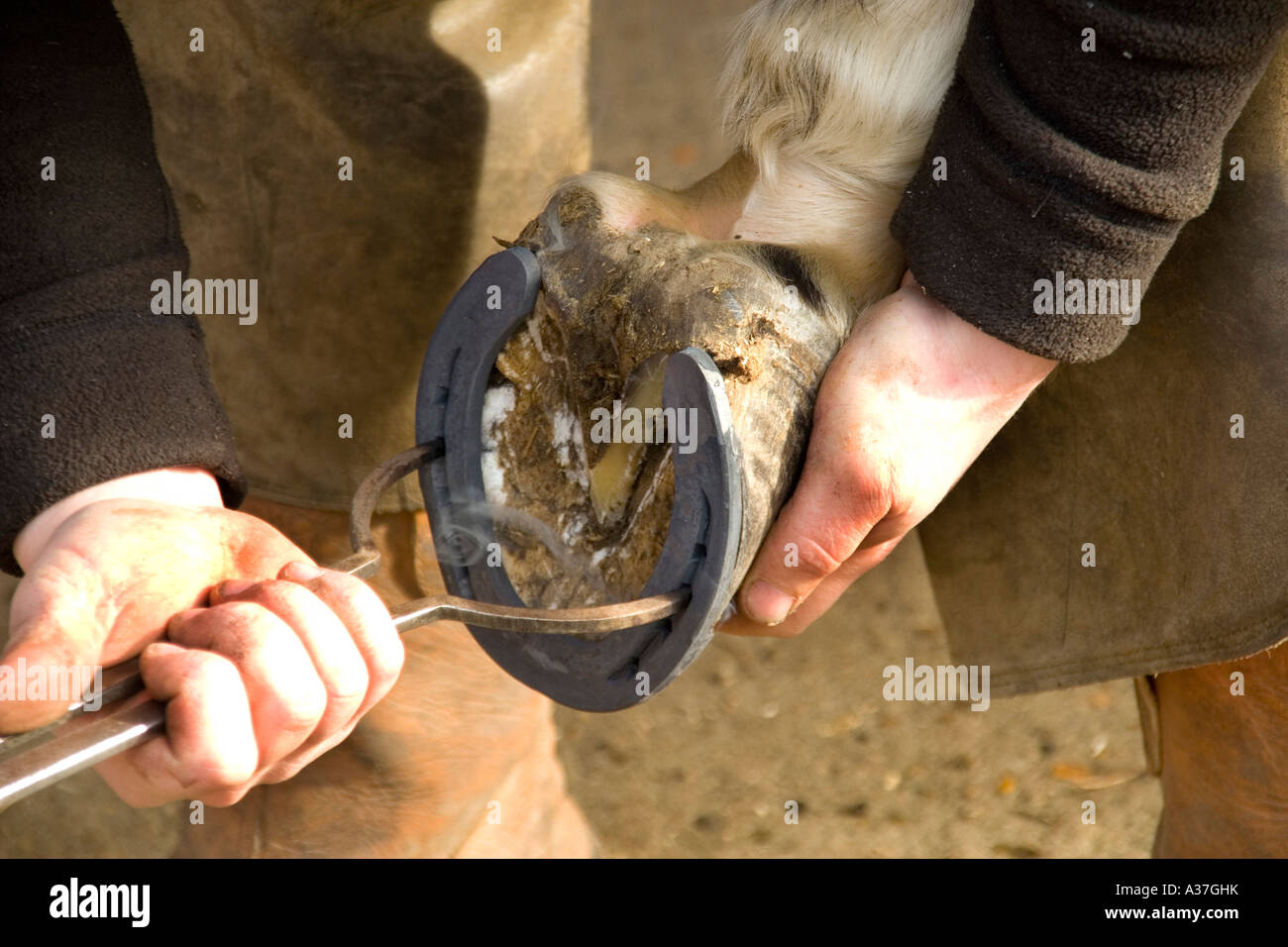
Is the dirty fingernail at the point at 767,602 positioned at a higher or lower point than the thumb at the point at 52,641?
lower

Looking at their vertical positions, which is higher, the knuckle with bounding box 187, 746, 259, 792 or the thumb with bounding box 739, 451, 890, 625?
the thumb with bounding box 739, 451, 890, 625

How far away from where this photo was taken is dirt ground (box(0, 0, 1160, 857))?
5.85ft

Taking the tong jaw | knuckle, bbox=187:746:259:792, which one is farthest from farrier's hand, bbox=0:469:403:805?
the tong jaw

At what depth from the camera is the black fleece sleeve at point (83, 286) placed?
75 cm

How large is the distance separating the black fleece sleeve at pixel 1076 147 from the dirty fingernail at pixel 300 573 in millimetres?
377

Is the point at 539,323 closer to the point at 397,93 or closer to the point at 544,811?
the point at 397,93

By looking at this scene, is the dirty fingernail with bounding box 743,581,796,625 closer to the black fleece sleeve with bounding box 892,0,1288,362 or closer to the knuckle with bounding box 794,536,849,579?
the knuckle with bounding box 794,536,849,579

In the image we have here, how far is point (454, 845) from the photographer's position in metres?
1.42

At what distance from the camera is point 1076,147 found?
0.69m

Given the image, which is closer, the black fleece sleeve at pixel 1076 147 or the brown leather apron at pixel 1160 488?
the black fleece sleeve at pixel 1076 147

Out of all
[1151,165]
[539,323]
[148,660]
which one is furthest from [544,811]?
[1151,165]

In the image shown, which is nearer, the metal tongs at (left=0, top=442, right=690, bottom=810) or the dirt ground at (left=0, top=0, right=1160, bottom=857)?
the metal tongs at (left=0, top=442, right=690, bottom=810)

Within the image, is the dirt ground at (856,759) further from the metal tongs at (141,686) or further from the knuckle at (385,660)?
the knuckle at (385,660)

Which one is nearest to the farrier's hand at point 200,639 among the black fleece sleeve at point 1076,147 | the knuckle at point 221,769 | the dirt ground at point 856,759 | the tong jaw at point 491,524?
the knuckle at point 221,769
